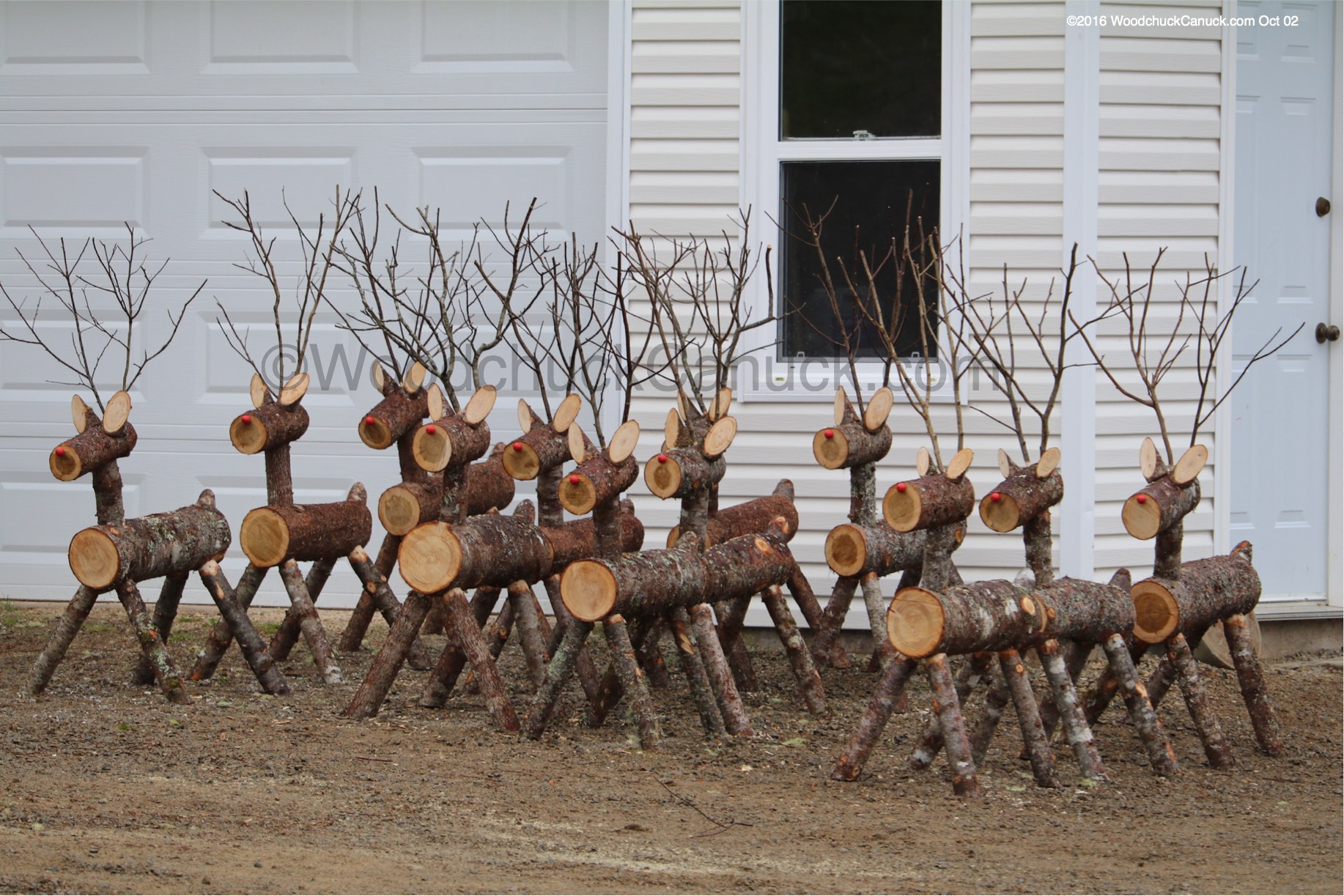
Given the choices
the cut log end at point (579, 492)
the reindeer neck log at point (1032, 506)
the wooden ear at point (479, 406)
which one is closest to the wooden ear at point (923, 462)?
the reindeer neck log at point (1032, 506)

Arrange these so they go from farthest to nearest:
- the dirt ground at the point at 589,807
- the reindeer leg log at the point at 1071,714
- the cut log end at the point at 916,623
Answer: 1. the reindeer leg log at the point at 1071,714
2. the cut log end at the point at 916,623
3. the dirt ground at the point at 589,807

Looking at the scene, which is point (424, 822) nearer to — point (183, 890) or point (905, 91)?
point (183, 890)

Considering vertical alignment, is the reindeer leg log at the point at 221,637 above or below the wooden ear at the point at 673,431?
below

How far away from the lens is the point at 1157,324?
19.9 feet

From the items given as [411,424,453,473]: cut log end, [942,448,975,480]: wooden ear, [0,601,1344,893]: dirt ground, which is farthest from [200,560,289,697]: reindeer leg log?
[942,448,975,480]: wooden ear

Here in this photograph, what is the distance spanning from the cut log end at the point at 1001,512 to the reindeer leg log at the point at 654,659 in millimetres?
1254

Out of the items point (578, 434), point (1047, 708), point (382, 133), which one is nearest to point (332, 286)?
point (382, 133)

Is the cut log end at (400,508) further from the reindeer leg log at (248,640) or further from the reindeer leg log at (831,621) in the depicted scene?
the reindeer leg log at (831,621)

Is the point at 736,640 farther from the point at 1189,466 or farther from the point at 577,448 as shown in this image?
the point at 1189,466

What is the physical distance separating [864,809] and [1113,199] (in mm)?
3378

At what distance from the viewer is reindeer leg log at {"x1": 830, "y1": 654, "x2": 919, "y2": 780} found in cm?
398

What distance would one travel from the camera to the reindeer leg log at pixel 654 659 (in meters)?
4.96

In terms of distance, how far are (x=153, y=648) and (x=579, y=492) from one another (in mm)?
1795

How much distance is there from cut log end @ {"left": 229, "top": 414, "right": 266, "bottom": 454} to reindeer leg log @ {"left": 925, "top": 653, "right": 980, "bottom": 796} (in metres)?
2.56
